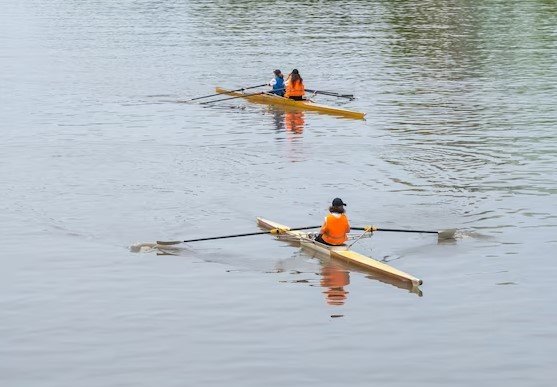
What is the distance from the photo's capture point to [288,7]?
103m

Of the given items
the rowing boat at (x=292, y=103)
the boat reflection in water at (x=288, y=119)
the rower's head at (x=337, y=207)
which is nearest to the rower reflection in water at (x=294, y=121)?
the boat reflection in water at (x=288, y=119)

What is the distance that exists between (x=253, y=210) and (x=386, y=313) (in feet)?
34.8

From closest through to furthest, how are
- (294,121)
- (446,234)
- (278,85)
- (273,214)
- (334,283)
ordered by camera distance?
(334,283)
(446,234)
(273,214)
(294,121)
(278,85)

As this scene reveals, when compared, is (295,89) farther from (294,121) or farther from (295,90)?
(294,121)

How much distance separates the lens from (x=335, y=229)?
101 ft

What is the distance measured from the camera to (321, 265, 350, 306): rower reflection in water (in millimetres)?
28219

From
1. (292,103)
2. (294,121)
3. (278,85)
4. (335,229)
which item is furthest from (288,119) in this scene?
(335,229)

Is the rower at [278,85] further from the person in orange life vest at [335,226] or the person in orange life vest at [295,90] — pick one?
the person in orange life vest at [335,226]

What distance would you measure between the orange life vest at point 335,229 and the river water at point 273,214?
749 millimetres

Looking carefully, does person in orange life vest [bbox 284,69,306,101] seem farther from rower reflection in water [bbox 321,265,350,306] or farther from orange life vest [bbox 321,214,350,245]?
rower reflection in water [bbox 321,265,350,306]

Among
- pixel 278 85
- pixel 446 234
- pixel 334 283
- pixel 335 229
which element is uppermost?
pixel 278 85

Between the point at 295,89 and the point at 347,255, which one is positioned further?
the point at 295,89

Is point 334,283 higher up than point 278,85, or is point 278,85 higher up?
point 278,85

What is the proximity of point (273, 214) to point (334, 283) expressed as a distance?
7.21 m
